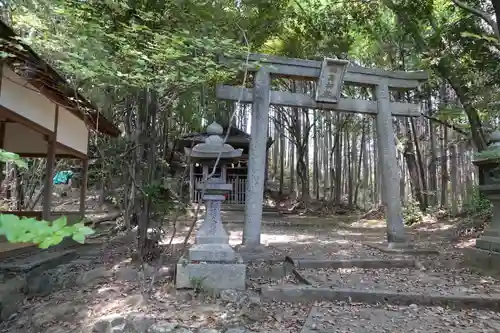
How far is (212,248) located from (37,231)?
3943mm

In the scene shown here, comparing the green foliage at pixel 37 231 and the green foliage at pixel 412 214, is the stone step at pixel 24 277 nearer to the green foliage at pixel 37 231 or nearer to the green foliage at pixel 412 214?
the green foliage at pixel 37 231

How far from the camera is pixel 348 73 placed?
7074mm

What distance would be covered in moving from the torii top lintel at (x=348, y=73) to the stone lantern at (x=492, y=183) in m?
2.23

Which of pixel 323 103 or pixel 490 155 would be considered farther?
pixel 323 103

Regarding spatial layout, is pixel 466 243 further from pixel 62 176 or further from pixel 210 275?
pixel 62 176

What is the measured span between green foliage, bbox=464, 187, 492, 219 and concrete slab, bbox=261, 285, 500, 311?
556 cm

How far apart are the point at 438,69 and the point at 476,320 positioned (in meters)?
6.97

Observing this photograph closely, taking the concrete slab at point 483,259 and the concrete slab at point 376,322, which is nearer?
the concrete slab at point 376,322

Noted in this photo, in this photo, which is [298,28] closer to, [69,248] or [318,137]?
[69,248]

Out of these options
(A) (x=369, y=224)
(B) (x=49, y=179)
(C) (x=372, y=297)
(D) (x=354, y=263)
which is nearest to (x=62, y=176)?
(B) (x=49, y=179)

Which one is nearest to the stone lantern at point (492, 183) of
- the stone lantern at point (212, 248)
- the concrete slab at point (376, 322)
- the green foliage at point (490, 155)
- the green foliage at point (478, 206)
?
the green foliage at point (490, 155)

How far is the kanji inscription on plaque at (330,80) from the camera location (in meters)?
6.71

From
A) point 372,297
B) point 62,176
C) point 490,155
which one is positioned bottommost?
point 372,297

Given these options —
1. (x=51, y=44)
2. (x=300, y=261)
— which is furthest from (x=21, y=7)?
(x=300, y=261)
